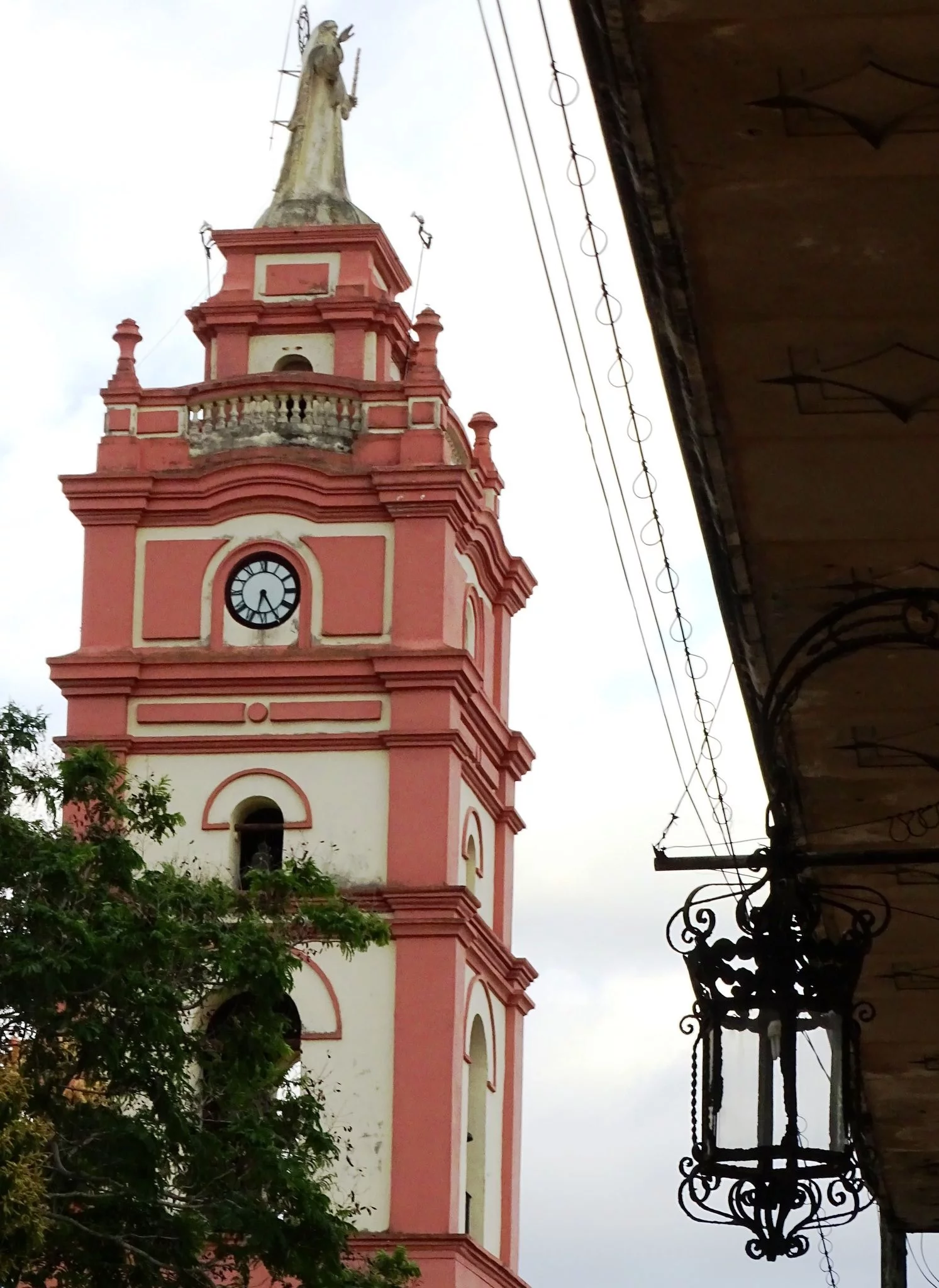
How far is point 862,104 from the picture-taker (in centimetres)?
622

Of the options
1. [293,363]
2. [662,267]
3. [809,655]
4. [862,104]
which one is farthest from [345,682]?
[862,104]

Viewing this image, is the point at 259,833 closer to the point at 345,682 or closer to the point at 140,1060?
the point at 345,682

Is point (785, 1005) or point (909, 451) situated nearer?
point (785, 1005)

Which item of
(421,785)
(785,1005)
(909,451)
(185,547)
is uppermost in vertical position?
(185,547)

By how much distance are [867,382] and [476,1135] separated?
21008mm

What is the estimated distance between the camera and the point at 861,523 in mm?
8078

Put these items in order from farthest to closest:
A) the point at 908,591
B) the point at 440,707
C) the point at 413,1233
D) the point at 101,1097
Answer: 1. the point at 440,707
2. the point at 413,1233
3. the point at 101,1097
4. the point at 908,591

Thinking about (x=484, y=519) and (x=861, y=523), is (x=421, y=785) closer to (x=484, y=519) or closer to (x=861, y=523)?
(x=484, y=519)

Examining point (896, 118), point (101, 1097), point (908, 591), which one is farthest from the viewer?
point (101, 1097)

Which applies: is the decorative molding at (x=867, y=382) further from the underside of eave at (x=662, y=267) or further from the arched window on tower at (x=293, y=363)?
the arched window on tower at (x=293, y=363)

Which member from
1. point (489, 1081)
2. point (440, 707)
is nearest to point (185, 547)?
point (440, 707)

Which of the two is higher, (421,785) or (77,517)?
(77,517)

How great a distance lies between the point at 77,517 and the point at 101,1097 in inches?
439

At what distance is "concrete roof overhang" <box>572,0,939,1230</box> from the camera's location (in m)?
6.07
